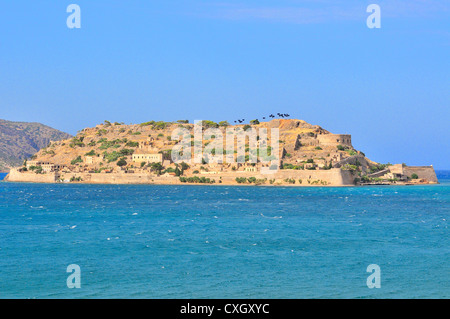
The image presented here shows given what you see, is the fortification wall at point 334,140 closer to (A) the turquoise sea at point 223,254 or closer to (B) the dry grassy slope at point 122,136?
(B) the dry grassy slope at point 122,136

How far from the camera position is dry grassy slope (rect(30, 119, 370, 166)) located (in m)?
128

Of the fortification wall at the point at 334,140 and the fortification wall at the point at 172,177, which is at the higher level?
the fortification wall at the point at 334,140

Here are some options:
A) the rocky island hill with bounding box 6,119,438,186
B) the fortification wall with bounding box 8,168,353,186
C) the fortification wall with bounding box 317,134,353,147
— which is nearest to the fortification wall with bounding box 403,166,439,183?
the rocky island hill with bounding box 6,119,438,186

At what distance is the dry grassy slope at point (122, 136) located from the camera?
12775 centimetres

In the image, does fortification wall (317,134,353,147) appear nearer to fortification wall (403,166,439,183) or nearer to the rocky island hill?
the rocky island hill

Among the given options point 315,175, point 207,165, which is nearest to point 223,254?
point 315,175

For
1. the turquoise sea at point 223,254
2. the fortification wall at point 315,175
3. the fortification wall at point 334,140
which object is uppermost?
the fortification wall at point 334,140

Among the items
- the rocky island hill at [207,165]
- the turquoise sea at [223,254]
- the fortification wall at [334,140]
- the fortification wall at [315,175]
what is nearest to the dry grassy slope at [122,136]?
the rocky island hill at [207,165]

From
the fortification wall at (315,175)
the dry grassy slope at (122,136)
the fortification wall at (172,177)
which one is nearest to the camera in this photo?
the fortification wall at (315,175)

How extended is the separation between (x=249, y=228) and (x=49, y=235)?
466 inches

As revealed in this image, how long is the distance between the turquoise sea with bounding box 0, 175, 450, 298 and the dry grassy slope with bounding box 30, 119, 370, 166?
74.5 metres

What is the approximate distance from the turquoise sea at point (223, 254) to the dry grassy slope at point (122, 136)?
74505 millimetres

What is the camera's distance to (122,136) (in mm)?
142250

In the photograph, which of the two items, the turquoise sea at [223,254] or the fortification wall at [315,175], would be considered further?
the fortification wall at [315,175]
